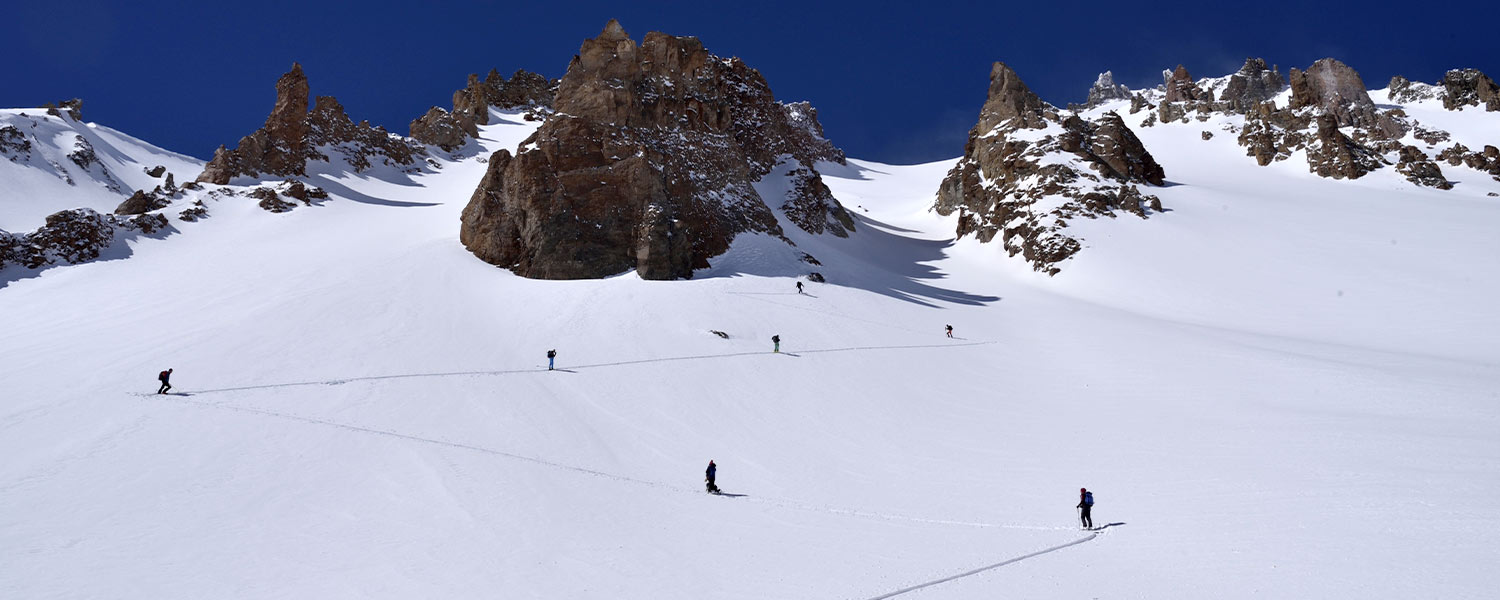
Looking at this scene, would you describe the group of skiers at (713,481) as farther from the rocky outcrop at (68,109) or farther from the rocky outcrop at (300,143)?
the rocky outcrop at (68,109)

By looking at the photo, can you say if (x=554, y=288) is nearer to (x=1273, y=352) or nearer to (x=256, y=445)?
(x=256, y=445)

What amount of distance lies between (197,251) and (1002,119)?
254ft

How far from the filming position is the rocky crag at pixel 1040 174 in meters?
63.3

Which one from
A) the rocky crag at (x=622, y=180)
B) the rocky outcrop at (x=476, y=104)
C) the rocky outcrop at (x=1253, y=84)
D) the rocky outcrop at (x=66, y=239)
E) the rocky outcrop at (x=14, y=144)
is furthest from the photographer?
the rocky outcrop at (x=1253, y=84)

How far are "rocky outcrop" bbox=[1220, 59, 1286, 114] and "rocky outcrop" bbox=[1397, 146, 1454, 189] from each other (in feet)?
118

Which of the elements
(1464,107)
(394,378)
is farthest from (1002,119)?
(394,378)

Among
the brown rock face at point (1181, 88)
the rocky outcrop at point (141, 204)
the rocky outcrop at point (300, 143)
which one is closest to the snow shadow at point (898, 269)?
the rocky outcrop at point (141, 204)

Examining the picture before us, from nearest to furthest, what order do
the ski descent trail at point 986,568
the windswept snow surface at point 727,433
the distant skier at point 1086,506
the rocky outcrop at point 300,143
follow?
1. the ski descent trail at point 986,568
2. the windswept snow surface at point 727,433
3. the distant skier at point 1086,506
4. the rocky outcrop at point 300,143

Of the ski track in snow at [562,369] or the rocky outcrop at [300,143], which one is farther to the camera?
the rocky outcrop at [300,143]

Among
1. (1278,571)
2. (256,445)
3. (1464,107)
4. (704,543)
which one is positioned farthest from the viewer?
(1464,107)

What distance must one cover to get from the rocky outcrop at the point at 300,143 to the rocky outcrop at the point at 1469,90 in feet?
460

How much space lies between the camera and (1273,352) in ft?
107

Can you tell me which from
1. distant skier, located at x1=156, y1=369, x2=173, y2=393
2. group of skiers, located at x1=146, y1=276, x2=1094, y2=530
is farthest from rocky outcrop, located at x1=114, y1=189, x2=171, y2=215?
distant skier, located at x1=156, y1=369, x2=173, y2=393

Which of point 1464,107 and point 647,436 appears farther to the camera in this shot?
point 1464,107
